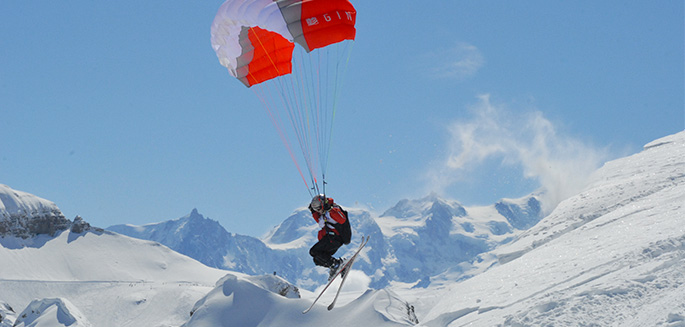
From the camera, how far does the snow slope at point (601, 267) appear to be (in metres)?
16.5

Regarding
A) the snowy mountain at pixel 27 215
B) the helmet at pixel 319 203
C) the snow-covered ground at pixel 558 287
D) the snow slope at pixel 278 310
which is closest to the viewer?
the helmet at pixel 319 203

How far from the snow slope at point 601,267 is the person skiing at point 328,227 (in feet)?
19.8

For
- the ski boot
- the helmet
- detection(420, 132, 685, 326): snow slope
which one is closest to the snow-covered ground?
detection(420, 132, 685, 326): snow slope

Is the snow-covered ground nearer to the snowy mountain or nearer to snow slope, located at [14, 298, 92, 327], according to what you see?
snow slope, located at [14, 298, 92, 327]

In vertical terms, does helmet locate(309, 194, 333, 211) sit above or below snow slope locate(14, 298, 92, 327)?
above

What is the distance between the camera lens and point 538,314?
18.0 m

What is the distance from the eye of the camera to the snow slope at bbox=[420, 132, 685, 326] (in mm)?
16531

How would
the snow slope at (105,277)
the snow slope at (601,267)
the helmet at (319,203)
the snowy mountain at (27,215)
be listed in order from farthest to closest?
the snowy mountain at (27,215), the snow slope at (105,277), the snow slope at (601,267), the helmet at (319,203)

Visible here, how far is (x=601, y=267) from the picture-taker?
66.1ft

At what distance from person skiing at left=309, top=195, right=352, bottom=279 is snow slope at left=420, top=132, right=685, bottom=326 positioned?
238 inches

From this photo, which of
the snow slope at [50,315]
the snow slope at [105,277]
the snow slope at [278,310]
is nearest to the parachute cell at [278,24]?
the snow slope at [278,310]

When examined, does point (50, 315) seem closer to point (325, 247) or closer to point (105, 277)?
point (325, 247)

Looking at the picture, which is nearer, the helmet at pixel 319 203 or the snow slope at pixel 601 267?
the helmet at pixel 319 203

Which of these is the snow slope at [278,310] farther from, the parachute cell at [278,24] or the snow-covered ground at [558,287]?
the parachute cell at [278,24]
